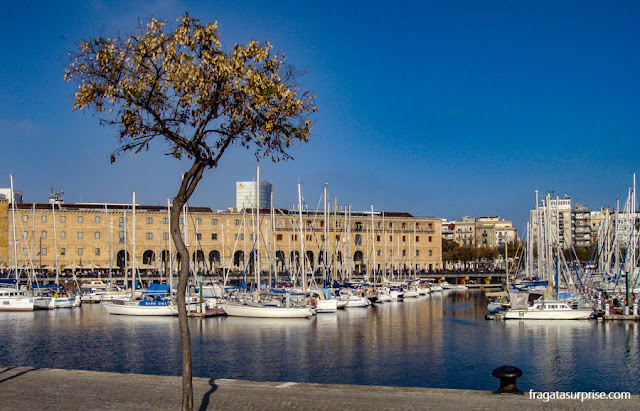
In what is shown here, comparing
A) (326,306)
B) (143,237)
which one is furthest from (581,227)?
(326,306)

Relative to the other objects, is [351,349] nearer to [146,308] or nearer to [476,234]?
[146,308]

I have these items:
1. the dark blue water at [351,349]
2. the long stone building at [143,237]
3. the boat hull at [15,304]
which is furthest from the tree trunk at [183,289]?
the long stone building at [143,237]

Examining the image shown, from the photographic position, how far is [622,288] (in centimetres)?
6069

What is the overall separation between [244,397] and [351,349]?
1880 centimetres

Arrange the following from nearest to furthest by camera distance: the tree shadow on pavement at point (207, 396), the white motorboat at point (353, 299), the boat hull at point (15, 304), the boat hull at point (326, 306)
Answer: the tree shadow on pavement at point (207, 396) → the boat hull at point (326, 306) → the boat hull at point (15, 304) → the white motorboat at point (353, 299)

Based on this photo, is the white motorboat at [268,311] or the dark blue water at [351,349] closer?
the dark blue water at [351,349]

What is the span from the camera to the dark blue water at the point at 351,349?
26547 mm

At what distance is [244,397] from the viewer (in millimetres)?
15531

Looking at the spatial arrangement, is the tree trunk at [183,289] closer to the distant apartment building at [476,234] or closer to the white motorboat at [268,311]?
the white motorboat at [268,311]

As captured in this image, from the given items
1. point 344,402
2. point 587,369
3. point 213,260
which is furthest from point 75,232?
point 344,402

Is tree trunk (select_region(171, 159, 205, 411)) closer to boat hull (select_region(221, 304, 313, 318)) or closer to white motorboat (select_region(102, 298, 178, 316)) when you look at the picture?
boat hull (select_region(221, 304, 313, 318))

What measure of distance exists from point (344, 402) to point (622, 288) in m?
53.6

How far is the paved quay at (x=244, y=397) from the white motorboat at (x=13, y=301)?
139 feet

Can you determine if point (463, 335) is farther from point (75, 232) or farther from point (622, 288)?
point (75, 232)
